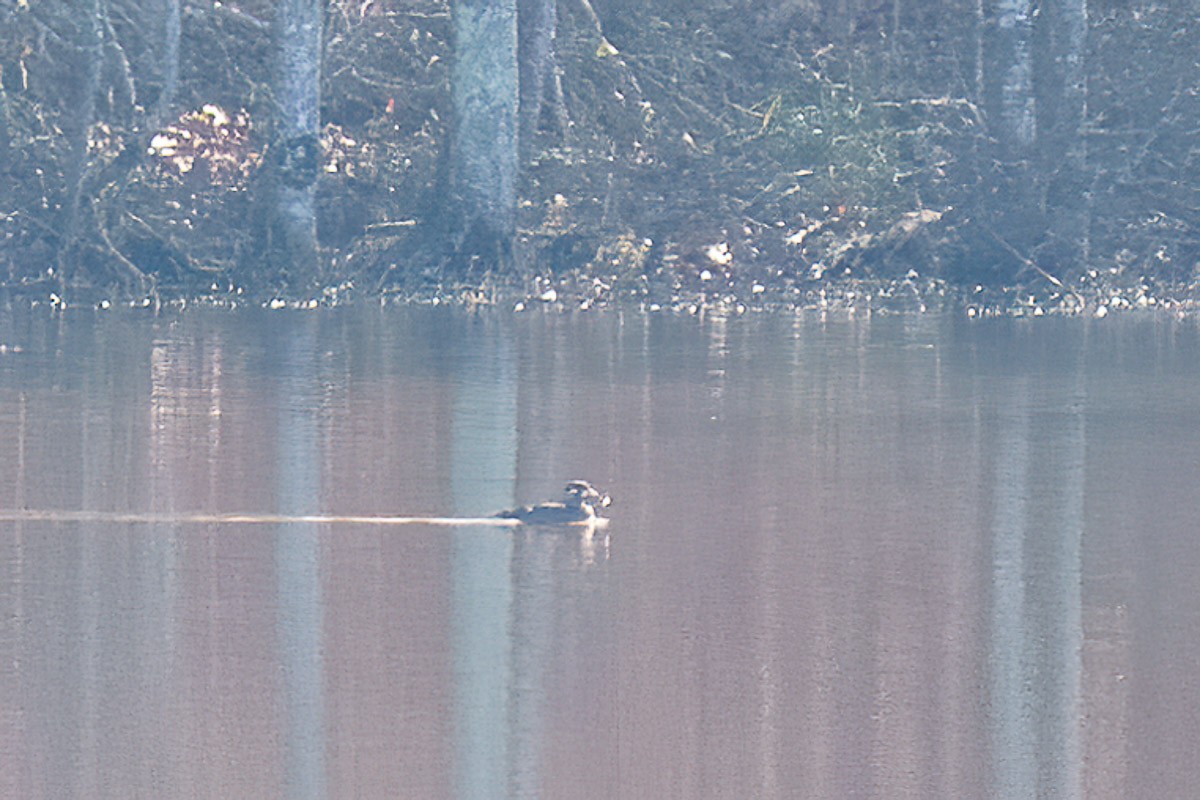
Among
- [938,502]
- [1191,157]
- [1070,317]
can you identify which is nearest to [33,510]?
[938,502]

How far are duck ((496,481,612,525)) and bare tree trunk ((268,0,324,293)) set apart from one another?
13.3 meters

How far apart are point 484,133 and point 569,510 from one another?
1425 centimetres

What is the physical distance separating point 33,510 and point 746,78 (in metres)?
17.9

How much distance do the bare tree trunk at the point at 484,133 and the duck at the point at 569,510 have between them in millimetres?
13289

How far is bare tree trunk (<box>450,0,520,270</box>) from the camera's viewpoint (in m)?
26.9

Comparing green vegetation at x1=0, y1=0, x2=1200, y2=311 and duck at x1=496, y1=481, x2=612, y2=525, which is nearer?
duck at x1=496, y1=481, x2=612, y2=525

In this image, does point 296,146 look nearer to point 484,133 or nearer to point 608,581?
point 484,133

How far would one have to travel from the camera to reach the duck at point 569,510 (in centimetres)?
1336

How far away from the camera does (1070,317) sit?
79.5 feet

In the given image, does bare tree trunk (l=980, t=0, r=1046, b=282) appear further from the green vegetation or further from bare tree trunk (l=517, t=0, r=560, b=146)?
bare tree trunk (l=517, t=0, r=560, b=146)

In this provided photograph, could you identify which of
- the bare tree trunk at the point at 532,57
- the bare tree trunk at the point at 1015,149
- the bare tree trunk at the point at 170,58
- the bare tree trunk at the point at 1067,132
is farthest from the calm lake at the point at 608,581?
the bare tree trunk at the point at 532,57

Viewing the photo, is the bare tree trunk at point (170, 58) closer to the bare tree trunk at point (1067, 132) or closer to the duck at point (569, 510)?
the bare tree trunk at point (1067, 132)

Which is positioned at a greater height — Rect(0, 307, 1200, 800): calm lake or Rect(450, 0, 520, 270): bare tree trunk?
Rect(450, 0, 520, 270): bare tree trunk

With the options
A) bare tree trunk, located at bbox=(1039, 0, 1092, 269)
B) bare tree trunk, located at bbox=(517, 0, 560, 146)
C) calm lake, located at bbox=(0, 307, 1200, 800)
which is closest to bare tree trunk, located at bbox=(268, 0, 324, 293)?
bare tree trunk, located at bbox=(517, 0, 560, 146)
